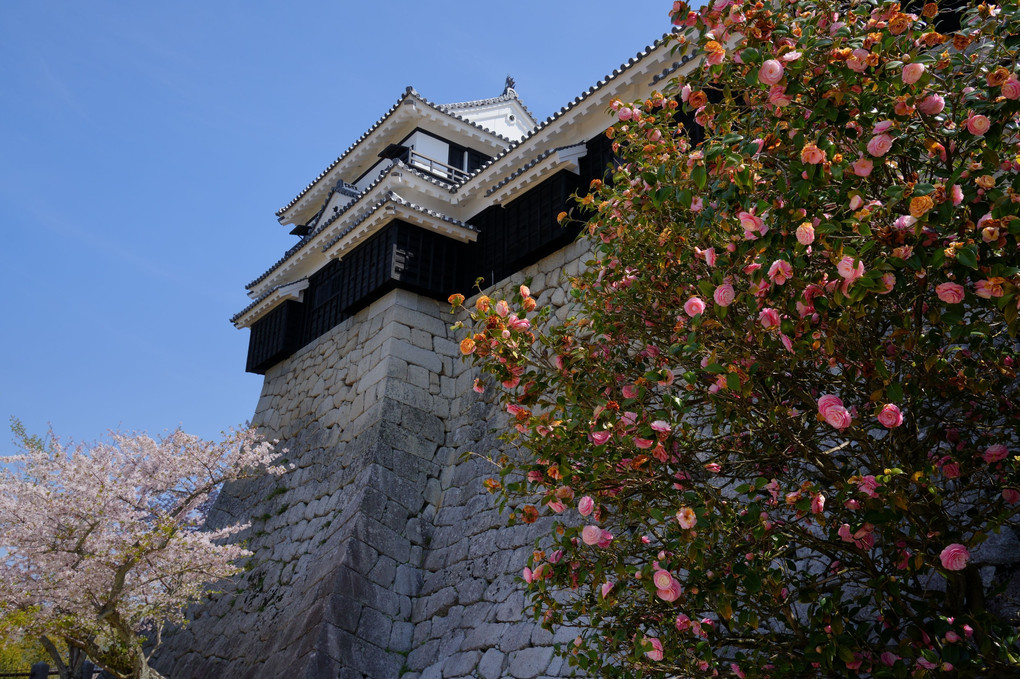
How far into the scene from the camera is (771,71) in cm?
313

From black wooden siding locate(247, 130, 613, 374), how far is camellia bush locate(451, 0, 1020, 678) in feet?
19.5

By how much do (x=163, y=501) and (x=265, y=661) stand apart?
152 inches

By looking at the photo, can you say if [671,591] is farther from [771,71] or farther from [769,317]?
[771,71]

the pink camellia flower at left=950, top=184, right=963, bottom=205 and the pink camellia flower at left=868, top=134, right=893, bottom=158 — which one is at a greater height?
the pink camellia flower at left=868, top=134, right=893, bottom=158

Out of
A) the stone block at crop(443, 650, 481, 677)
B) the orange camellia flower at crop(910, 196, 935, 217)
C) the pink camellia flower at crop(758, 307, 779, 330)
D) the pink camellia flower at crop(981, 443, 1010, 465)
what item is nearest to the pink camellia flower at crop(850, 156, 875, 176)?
the orange camellia flower at crop(910, 196, 935, 217)

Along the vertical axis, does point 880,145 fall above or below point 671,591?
above

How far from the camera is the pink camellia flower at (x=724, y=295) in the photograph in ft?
10.9

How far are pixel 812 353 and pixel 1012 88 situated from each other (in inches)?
49.7

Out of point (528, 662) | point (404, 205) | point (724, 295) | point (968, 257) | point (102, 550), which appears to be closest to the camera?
point (968, 257)

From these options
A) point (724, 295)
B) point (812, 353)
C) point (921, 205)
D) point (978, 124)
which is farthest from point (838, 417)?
point (978, 124)

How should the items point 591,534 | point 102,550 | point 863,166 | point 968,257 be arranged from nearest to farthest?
1. point 968,257
2. point 863,166
3. point 591,534
4. point 102,550

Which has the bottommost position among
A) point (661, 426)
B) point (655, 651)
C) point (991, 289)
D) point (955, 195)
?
point (655, 651)

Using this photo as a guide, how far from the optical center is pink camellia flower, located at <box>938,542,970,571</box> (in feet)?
10.1

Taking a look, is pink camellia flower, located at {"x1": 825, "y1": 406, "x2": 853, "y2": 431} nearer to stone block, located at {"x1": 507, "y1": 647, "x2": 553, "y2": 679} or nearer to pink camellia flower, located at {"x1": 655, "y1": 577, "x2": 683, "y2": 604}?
pink camellia flower, located at {"x1": 655, "y1": 577, "x2": 683, "y2": 604}
